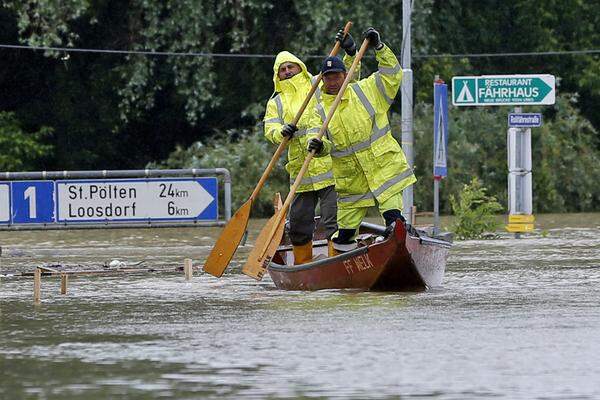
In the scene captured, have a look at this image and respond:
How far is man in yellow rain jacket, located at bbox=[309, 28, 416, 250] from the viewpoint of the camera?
46.7 feet

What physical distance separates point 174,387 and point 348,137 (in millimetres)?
5877

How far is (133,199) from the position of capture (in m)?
21.9

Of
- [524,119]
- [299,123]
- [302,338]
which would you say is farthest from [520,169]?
[302,338]

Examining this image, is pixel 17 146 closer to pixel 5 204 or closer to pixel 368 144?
pixel 5 204

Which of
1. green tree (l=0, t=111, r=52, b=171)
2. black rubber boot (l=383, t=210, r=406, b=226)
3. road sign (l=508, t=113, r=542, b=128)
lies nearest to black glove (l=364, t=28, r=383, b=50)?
black rubber boot (l=383, t=210, r=406, b=226)

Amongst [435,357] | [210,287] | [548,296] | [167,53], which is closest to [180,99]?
[167,53]

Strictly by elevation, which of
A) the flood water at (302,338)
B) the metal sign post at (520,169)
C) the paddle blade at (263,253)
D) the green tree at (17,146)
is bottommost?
the flood water at (302,338)

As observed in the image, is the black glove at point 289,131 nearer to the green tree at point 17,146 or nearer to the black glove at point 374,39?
the black glove at point 374,39

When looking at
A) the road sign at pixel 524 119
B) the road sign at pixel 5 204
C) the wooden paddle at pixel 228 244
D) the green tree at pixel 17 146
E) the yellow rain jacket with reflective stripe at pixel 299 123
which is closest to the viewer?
the yellow rain jacket with reflective stripe at pixel 299 123

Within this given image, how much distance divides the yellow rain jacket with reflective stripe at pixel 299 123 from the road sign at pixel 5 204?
7178 mm

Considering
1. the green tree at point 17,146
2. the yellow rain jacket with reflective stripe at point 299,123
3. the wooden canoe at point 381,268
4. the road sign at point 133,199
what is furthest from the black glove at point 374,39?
the green tree at point 17,146

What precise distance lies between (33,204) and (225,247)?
697 cm

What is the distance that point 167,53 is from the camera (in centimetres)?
3284

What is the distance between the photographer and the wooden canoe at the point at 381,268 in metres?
13.6
